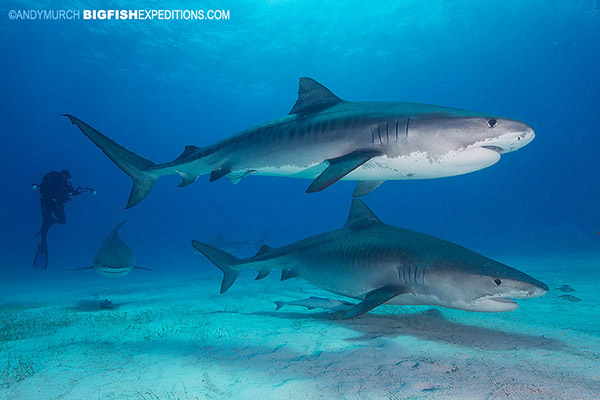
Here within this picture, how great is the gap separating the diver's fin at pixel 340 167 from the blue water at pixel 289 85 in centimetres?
2367

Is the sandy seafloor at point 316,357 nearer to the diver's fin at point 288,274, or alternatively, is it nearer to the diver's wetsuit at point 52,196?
the diver's fin at point 288,274

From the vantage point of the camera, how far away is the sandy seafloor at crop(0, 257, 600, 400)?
9.19 feet

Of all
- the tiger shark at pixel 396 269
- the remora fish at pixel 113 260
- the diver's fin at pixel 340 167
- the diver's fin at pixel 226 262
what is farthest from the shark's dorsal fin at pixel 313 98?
the remora fish at pixel 113 260

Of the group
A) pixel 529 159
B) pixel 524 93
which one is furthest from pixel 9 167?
pixel 529 159

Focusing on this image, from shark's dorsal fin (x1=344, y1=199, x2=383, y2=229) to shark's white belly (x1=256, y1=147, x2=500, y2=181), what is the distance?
107 cm

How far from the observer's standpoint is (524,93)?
62031 millimetres

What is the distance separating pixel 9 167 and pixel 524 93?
125 m

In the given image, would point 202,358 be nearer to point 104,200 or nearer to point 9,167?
point 9,167

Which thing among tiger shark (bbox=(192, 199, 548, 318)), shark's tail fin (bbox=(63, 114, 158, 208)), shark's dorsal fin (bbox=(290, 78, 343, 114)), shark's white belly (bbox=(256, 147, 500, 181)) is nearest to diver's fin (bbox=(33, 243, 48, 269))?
shark's tail fin (bbox=(63, 114, 158, 208))

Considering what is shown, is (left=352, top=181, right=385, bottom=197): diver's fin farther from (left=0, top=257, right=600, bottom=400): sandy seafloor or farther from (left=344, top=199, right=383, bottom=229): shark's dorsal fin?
(left=0, top=257, right=600, bottom=400): sandy seafloor

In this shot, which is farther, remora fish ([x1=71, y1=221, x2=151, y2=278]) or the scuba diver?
the scuba diver

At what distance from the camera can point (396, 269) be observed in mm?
4418

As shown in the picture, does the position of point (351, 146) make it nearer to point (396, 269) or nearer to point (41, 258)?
point (396, 269)

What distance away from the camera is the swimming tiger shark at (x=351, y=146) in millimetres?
3529
